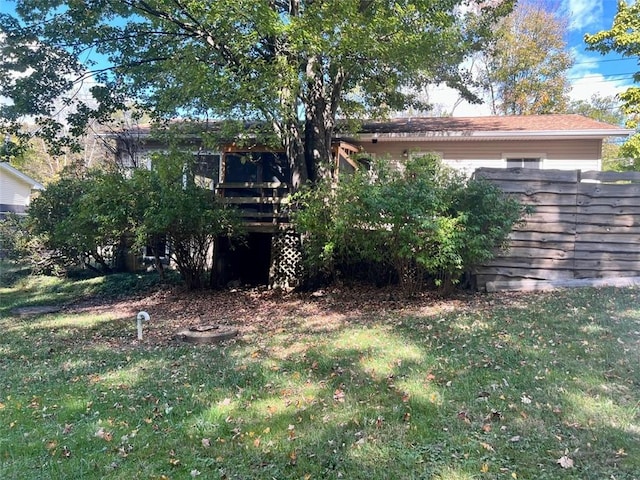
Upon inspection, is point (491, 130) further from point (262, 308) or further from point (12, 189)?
point (12, 189)

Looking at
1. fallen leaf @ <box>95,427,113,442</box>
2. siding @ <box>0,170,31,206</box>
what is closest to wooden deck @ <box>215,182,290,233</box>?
fallen leaf @ <box>95,427,113,442</box>

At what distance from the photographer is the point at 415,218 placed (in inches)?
253

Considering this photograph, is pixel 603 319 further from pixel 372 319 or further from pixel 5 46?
pixel 5 46

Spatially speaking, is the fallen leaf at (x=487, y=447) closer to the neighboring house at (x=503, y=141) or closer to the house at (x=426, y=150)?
the house at (x=426, y=150)

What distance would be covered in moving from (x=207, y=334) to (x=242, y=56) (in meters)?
4.48

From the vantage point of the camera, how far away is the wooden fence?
724cm

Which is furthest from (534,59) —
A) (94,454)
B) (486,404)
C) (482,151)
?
(94,454)

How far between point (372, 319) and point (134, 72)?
7.29 metres

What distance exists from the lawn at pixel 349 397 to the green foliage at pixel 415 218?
93cm

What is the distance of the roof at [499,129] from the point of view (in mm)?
10734

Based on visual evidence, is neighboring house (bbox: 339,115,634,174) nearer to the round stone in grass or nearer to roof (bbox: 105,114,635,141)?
roof (bbox: 105,114,635,141)

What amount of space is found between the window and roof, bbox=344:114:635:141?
628 millimetres

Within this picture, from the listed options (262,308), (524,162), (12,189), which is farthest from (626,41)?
(12,189)

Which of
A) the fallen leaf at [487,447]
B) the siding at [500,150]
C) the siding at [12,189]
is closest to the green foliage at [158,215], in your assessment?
the siding at [500,150]
